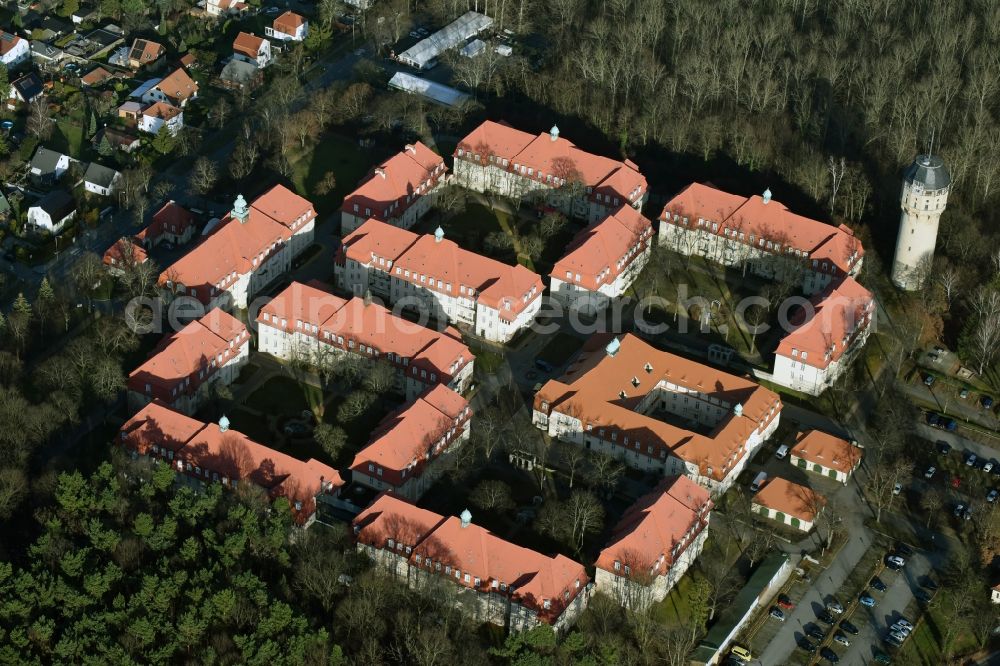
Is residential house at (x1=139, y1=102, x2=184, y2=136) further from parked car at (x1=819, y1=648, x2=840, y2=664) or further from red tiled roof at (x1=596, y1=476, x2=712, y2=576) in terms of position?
parked car at (x1=819, y1=648, x2=840, y2=664)

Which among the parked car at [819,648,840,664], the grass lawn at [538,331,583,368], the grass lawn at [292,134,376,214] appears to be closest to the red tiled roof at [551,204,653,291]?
the grass lawn at [538,331,583,368]

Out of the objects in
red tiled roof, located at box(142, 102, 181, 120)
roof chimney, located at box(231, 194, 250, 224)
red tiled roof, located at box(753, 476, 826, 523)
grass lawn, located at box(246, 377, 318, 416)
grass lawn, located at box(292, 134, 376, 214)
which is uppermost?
roof chimney, located at box(231, 194, 250, 224)

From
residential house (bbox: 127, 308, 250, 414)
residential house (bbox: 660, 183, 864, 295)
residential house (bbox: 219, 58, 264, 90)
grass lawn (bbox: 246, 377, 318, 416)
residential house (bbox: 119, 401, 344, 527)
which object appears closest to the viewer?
residential house (bbox: 119, 401, 344, 527)

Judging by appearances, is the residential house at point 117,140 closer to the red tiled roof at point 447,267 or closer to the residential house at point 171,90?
the residential house at point 171,90

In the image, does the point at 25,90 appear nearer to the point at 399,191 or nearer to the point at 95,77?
the point at 95,77

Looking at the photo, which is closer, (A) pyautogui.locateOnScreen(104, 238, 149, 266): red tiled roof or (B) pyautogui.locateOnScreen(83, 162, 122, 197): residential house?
(A) pyautogui.locateOnScreen(104, 238, 149, 266): red tiled roof

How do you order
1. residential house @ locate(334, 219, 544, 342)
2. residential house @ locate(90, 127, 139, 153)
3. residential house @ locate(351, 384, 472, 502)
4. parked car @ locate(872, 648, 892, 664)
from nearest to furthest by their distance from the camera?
parked car @ locate(872, 648, 892, 664)
residential house @ locate(351, 384, 472, 502)
residential house @ locate(334, 219, 544, 342)
residential house @ locate(90, 127, 139, 153)

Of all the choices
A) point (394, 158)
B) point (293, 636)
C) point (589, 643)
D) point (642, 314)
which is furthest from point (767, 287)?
point (293, 636)

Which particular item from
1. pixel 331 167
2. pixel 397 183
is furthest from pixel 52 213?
pixel 397 183
